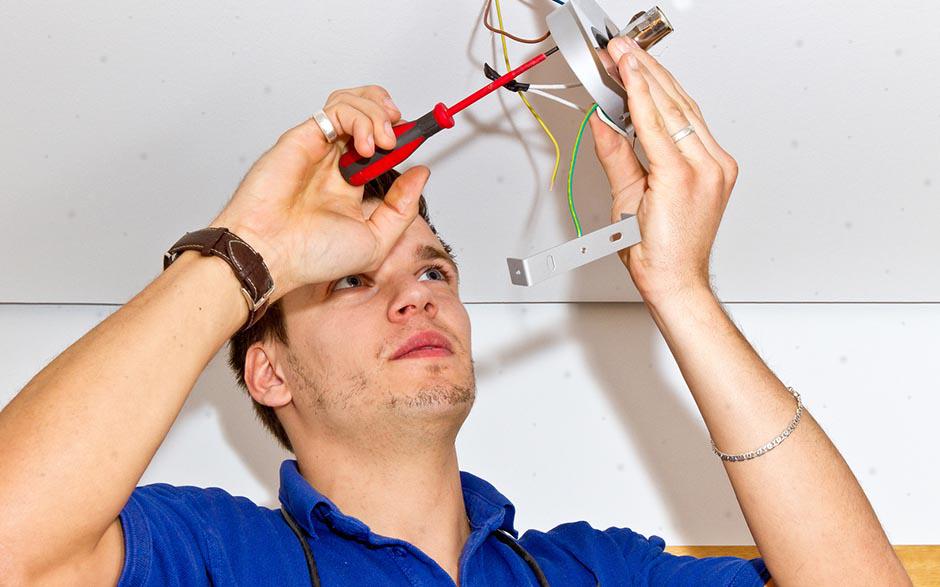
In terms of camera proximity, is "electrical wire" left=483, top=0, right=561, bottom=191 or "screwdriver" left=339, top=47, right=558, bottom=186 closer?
"screwdriver" left=339, top=47, right=558, bottom=186

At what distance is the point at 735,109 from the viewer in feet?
4.75

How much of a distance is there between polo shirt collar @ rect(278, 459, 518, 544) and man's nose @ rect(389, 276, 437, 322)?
264mm

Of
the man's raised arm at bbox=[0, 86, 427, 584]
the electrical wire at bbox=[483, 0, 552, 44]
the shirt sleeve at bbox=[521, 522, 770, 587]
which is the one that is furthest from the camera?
the shirt sleeve at bbox=[521, 522, 770, 587]

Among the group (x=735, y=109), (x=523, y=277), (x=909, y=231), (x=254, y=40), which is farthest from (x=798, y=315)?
(x=254, y=40)

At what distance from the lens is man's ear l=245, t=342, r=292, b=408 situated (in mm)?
1550

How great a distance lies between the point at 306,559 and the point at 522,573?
1.00 ft

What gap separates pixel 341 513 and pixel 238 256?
439mm

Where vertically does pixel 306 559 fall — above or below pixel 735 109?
below

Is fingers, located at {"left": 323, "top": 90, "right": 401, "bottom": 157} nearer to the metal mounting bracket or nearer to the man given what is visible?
the man

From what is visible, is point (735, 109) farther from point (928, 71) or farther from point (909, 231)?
point (909, 231)

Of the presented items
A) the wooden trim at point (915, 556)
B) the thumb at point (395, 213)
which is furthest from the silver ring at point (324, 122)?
the wooden trim at point (915, 556)

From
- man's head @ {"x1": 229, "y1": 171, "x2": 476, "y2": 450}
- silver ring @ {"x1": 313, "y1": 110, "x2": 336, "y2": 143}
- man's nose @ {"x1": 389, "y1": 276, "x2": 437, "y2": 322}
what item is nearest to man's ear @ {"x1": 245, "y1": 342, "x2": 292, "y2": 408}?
man's head @ {"x1": 229, "y1": 171, "x2": 476, "y2": 450}

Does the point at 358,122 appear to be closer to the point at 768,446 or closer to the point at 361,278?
the point at 361,278

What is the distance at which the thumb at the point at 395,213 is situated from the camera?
4.41ft
